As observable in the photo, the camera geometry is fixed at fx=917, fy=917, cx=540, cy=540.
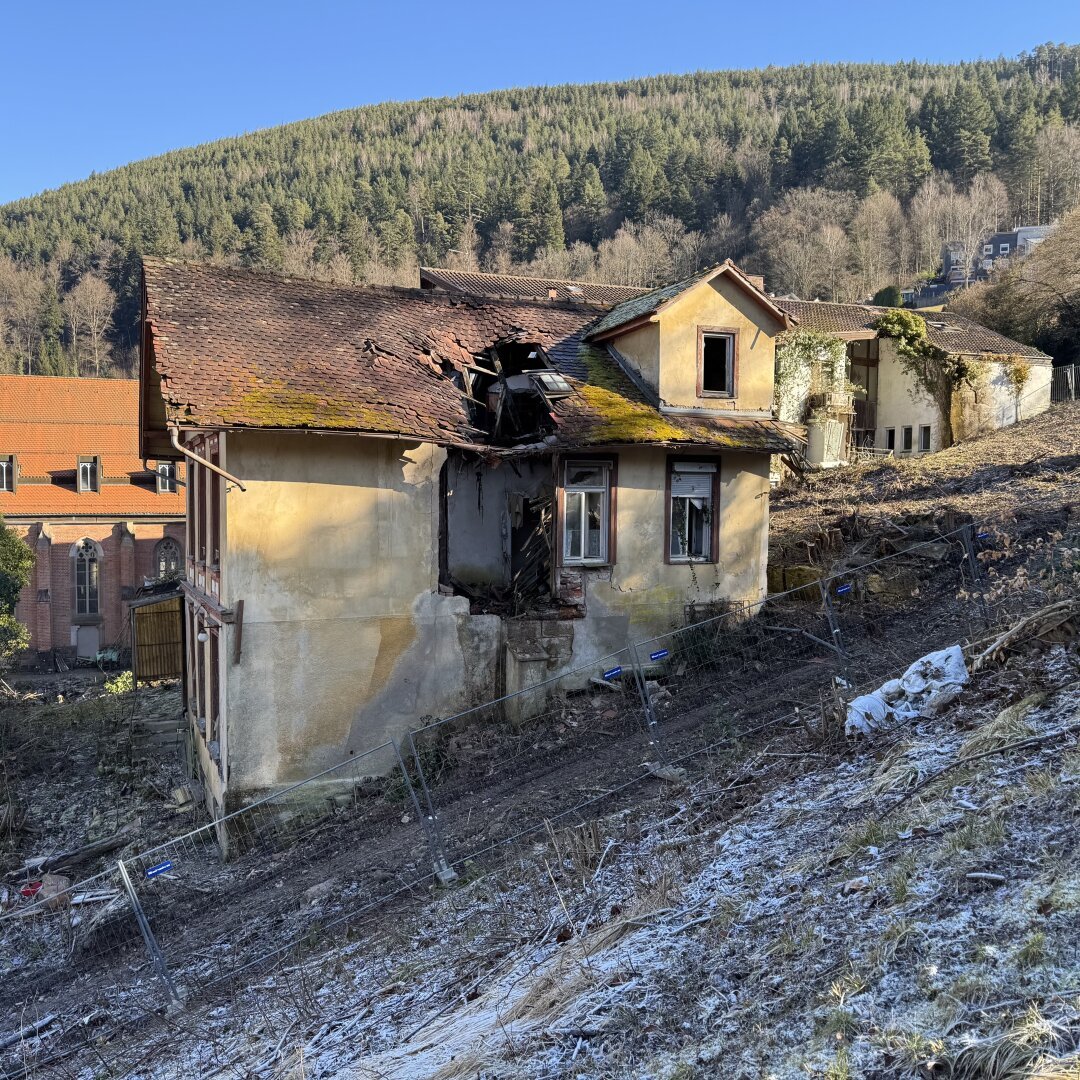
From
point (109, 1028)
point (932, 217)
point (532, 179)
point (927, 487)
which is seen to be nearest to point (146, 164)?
point (532, 179)

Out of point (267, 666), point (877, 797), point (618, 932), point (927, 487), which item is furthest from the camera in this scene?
point (927, 487)

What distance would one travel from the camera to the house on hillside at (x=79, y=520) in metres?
40.2

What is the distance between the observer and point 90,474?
41.5 metres

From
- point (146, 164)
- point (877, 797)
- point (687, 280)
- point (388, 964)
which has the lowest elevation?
point (388, 964)

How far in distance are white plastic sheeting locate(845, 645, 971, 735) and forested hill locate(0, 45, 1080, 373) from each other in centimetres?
7141

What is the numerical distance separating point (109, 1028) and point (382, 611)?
23.7 ft

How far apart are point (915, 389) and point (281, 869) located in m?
31.7

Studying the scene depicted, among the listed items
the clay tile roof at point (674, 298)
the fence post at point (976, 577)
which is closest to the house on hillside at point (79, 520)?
the clay tile roof at point (674, 298)

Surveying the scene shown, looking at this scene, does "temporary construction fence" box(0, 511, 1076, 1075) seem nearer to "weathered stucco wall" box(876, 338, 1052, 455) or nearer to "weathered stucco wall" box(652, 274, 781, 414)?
"weathered stucco wall" box(652, 274, 781, 414)

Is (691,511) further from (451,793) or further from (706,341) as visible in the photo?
(451,793)

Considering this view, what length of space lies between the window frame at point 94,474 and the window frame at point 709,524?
1304 inches

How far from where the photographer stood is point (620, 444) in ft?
51.9

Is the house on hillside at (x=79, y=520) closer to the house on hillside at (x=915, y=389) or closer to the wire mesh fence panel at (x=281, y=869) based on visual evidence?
the wire mesh fence panel at (x=281, y=869)

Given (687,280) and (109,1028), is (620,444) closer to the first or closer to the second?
(687,280)
